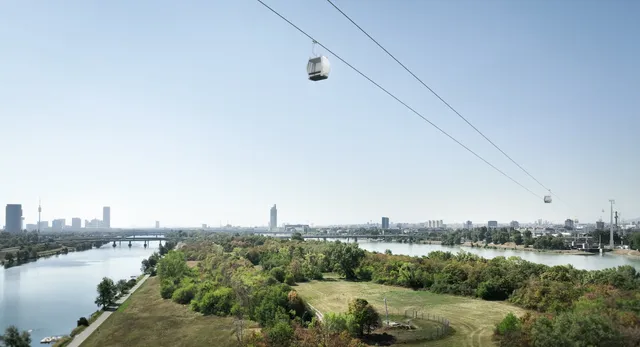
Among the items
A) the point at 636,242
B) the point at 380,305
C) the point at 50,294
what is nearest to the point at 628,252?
the point at 636,242

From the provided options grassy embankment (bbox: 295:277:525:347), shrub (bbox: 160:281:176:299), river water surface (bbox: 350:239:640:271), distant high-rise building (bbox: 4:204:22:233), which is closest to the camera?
grassy embankment (bbox: 295:277:525:347)

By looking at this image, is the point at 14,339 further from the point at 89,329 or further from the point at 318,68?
the point at 318,68

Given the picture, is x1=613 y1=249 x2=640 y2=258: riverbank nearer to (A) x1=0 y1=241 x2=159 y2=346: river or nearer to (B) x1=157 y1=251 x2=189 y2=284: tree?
(B) x1=157 y1=251 x2=189 y2=284: tree

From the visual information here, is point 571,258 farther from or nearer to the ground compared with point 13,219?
farther from the ground

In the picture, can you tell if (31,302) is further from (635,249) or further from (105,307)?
(635,249)

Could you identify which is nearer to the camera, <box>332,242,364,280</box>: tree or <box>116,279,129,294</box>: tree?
<box>116,279,129,294</box>: tree

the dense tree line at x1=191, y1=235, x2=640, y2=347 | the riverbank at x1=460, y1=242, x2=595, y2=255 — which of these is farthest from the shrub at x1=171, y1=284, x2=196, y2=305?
the riverbank at x1=460, y1=242, x2=595, y2=255

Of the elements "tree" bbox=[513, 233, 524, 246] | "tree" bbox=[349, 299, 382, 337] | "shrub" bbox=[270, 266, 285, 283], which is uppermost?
"tree" bbox=[349, 299, 382, 337]
